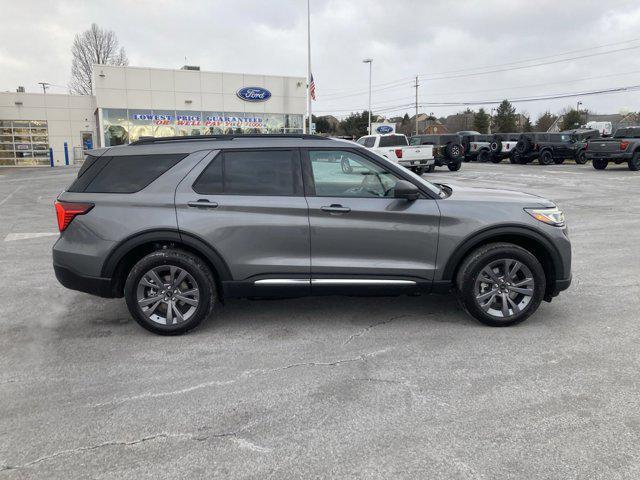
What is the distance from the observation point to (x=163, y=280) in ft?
14.4

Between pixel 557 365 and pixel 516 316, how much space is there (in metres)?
0.76

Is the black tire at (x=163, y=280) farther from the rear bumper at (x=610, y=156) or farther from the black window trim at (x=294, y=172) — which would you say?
the rear bumper at (x=610, y=156)

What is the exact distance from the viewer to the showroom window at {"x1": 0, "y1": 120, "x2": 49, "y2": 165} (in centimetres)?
3666

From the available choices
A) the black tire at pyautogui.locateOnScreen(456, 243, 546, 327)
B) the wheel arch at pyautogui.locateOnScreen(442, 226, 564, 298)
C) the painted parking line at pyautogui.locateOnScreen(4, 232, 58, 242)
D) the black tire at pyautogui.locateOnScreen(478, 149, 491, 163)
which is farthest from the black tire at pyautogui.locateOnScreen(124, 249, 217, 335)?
the black tire at pyautogui.locateOnScreen(478, 149, 491, 163)

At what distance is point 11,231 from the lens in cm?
975

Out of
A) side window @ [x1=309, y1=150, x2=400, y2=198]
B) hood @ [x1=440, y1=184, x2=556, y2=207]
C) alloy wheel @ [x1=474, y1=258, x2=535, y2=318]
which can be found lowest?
alloy wheel @ [x1=474, y1=258, x2=535, y2=318]

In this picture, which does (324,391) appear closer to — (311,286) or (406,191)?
(311,286)

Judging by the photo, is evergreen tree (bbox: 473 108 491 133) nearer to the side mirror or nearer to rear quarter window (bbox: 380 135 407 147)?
rear quarter window (bbox: 380 135 407 147)

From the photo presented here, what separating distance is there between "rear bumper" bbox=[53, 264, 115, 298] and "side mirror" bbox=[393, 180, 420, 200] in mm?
2569

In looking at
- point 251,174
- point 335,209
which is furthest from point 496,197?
point 251,174

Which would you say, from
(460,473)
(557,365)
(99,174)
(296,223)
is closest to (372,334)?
(296,223)

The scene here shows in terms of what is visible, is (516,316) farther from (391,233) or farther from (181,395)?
(181,395)

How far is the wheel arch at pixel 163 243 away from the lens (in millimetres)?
4293

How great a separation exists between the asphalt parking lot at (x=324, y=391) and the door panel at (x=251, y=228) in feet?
2.11
